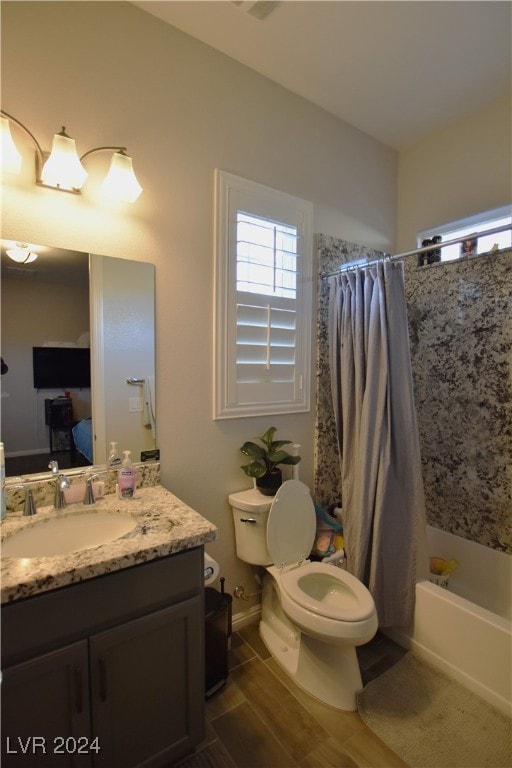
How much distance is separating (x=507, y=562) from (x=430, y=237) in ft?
6.94

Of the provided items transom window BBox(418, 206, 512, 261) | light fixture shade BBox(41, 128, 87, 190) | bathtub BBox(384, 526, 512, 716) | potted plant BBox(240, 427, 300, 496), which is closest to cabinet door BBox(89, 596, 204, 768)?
potted plant BBox(240, 427, 300, 496)

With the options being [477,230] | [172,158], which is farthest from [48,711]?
[477,230]

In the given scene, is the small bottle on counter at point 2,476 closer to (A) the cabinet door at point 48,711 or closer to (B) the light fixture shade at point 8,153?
(A) the cabinet door at point 48,711

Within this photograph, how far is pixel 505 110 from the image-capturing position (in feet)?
6.50

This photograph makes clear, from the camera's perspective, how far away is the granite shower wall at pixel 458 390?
6.52 ft

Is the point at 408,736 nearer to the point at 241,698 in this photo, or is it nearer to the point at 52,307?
the point at 241,698

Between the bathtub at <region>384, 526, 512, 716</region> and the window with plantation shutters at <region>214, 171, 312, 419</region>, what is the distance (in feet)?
3.89

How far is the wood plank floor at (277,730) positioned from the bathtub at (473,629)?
25 cm

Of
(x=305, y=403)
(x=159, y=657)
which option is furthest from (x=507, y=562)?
(x=159, y=657)

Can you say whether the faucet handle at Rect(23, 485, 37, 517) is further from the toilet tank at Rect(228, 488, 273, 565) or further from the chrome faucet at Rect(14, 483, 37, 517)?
the toilet tank at Rect(228, 488, 273, 565)

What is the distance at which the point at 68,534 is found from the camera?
1247 millimetres

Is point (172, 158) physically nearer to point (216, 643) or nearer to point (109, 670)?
point (109, 670)

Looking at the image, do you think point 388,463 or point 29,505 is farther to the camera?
point 388,463

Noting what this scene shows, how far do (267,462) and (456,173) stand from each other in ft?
7.18
